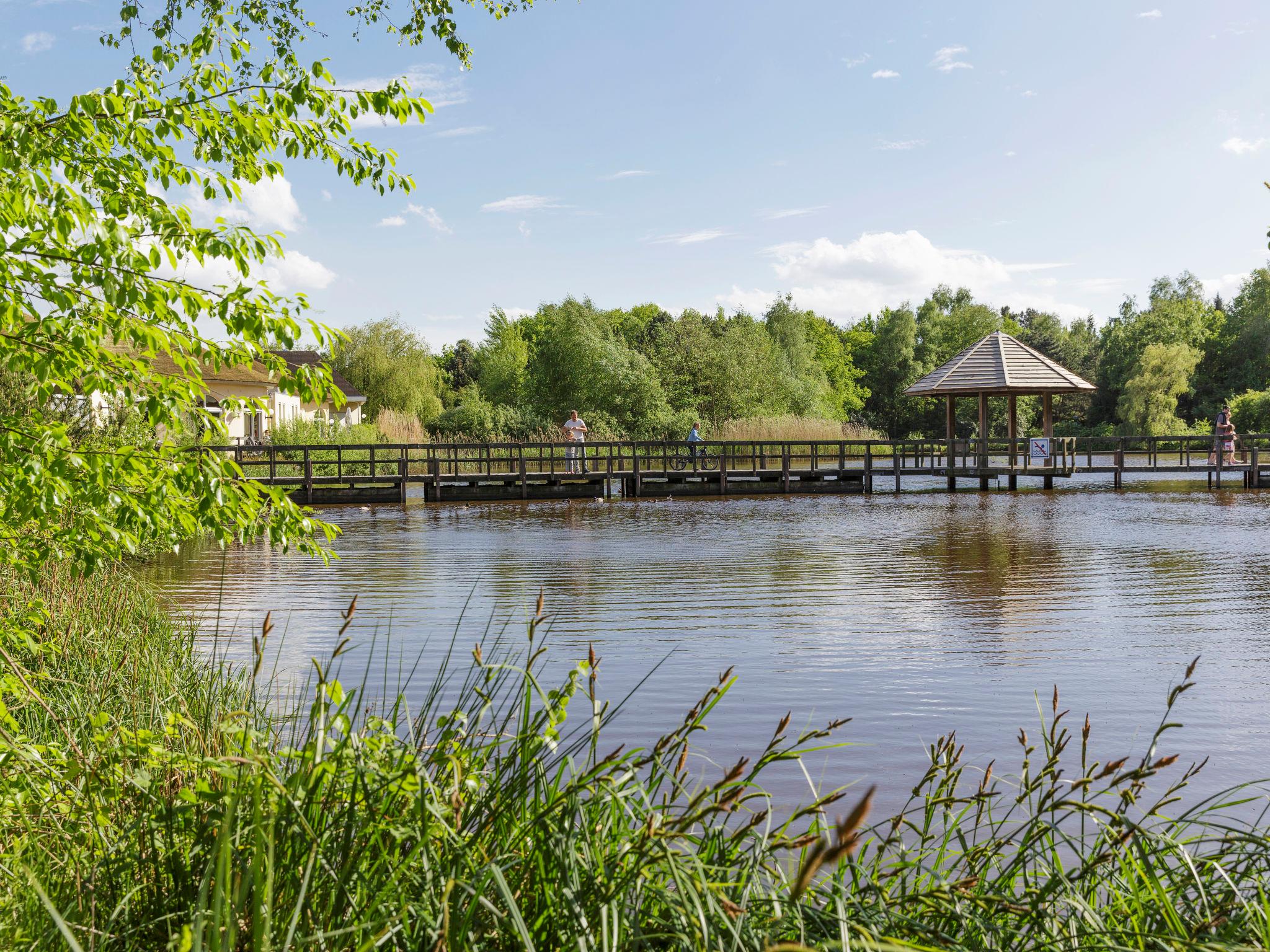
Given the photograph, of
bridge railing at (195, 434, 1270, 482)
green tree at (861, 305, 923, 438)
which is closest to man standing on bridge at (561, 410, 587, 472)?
bridge railing at (195, 434, 1270, 482)

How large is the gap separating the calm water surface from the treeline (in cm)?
2601

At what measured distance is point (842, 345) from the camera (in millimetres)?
93562

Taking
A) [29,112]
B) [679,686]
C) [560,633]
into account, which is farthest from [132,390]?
[560,633]

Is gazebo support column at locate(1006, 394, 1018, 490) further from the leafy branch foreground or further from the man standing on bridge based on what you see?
the leafy branch foreground

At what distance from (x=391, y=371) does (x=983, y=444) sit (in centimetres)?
3694

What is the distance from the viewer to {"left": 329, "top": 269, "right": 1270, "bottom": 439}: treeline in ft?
165

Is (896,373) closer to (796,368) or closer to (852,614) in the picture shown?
(796,368)

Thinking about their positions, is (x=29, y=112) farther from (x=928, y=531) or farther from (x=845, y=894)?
(x=928, y=531)

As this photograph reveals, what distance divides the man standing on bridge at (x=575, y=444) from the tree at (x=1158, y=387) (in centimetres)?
4522

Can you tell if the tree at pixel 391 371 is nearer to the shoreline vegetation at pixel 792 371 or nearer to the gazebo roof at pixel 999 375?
the shoreline vegetation at pixel 792 371

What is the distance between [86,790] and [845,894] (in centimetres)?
187

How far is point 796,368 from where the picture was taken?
74.2 m

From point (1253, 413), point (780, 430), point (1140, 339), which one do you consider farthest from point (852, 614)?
point (1140, 339)

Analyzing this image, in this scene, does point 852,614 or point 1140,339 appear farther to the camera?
point 1140,339
